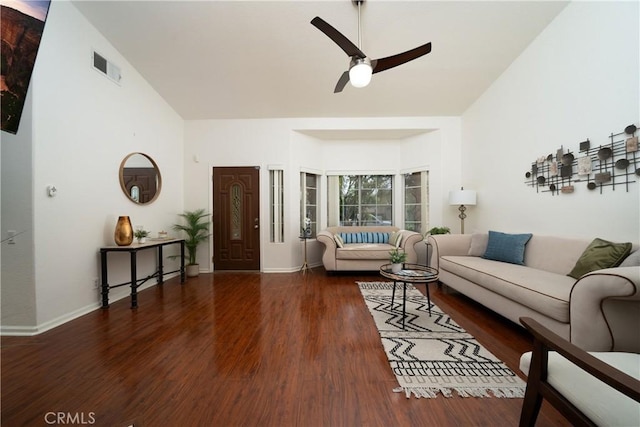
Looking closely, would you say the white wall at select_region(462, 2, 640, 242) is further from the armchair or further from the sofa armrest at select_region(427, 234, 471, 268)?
the armchair

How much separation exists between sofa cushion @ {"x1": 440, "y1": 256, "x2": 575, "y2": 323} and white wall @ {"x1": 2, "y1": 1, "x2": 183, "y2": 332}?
4359mm

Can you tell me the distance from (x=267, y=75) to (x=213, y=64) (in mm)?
752

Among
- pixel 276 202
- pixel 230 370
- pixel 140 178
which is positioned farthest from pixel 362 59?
pixel 140 178

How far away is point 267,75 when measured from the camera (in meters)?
3.68

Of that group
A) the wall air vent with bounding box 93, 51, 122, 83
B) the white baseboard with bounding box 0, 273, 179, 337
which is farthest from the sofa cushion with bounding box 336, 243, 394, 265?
the wall air vent with bounding box 93, 51, 122, 83

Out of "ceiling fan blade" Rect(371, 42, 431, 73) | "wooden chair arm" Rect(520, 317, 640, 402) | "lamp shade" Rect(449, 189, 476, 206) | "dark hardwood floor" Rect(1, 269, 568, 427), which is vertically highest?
"ceiling fan blade" Rect(371, 42, 431, 73)

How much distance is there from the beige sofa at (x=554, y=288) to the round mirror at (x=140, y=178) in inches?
176

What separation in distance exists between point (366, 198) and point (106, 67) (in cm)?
475

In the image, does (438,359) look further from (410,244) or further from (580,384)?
(410,244)

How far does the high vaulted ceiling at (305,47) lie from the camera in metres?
2.70

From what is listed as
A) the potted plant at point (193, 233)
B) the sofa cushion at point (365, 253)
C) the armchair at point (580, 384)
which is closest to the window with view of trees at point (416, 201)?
the sofa cushion at point (365, 253)

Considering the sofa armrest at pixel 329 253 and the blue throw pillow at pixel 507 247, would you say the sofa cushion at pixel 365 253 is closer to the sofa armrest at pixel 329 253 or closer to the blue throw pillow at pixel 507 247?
the sofa armrest at pixel 329 253

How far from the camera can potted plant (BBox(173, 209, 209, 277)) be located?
14.5ft

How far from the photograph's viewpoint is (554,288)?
6.35 ft
